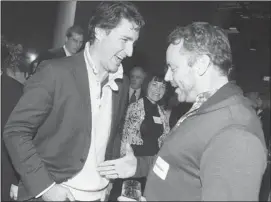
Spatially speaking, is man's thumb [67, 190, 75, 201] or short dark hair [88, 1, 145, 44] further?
short dark hair [88, 1, 145, 44]

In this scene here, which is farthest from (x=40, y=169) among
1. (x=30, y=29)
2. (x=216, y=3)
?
(x=216, y=3)

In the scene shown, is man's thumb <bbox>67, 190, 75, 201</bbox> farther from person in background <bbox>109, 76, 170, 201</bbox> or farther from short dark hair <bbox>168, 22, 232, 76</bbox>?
person in background <bbox>109, 76, 170, 201</bbox>

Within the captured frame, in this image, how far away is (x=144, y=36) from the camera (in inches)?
257

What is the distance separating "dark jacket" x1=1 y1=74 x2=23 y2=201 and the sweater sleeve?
1.43m

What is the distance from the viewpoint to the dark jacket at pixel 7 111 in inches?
80.2

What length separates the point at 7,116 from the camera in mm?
2033

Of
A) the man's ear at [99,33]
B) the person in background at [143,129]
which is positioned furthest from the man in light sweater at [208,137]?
the person in background at [143,129]

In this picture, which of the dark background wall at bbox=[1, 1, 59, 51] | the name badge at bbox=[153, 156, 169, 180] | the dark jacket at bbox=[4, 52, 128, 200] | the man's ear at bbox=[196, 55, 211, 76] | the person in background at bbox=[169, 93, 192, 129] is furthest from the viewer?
the dark background wall at bbox=[1, 1, 59, 51]

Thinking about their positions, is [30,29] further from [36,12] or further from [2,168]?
Answer: [2,168]

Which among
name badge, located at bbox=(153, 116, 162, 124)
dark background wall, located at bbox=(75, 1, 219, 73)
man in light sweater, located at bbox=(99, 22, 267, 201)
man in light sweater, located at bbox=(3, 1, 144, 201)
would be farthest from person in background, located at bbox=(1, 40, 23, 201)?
dark background wall, located at bbox=(75, 1, 219, 73)

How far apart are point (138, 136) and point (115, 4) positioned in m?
2.02

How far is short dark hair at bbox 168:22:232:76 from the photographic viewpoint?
4.49ft

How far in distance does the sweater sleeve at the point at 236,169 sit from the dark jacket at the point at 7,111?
4.70 ft

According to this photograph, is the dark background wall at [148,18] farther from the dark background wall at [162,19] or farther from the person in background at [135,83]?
the person in background at [135,83]
